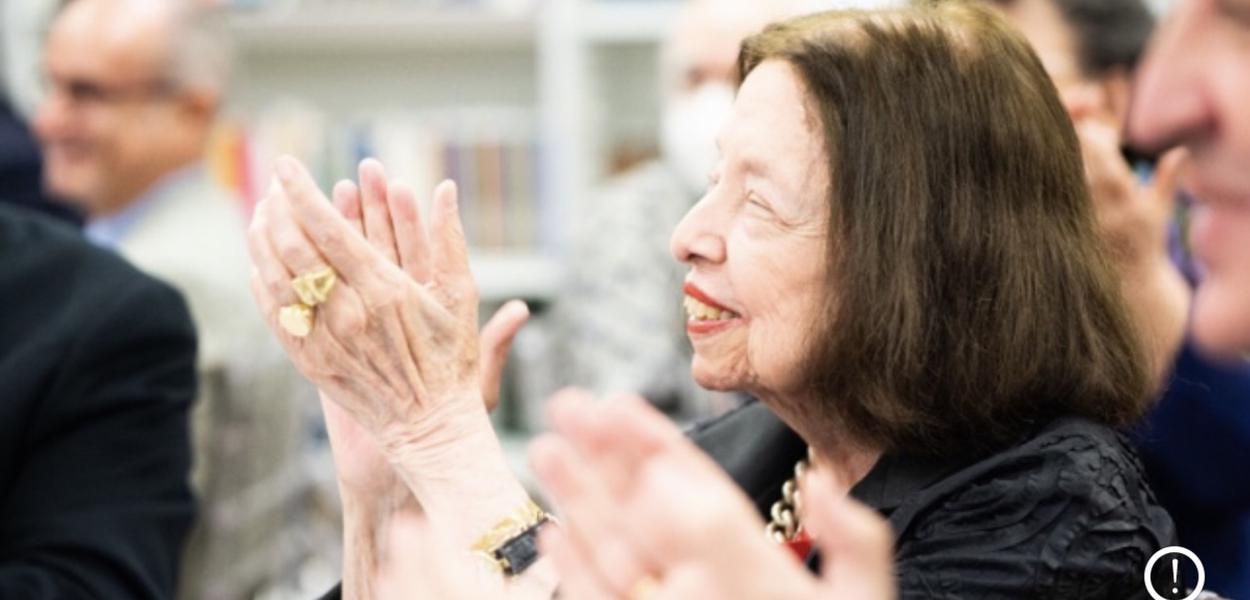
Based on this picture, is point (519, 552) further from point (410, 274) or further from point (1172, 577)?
point (1172, 577)

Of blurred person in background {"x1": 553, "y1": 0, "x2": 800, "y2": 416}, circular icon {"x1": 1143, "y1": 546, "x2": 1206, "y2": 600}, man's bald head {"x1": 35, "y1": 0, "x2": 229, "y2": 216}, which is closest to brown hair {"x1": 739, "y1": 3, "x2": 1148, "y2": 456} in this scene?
circular icon {"x1": 1143, "y1": 546, "x2": 1206, "y2": 600}

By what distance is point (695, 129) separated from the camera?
291 cm

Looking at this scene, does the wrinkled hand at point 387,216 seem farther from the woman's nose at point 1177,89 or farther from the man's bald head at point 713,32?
the man's bald head at point 713,32

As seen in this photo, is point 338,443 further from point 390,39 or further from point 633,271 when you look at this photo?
point 390,39

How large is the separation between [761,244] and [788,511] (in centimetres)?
24

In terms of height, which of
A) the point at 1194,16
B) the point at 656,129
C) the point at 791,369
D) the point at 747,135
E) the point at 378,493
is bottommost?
the point at 656,129

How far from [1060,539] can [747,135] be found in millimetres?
389

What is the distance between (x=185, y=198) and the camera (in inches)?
109

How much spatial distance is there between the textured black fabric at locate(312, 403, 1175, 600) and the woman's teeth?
18 cm

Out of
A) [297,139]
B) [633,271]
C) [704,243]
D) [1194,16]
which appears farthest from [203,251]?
[1194,16]

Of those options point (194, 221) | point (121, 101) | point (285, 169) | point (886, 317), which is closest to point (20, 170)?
point (194, 221)

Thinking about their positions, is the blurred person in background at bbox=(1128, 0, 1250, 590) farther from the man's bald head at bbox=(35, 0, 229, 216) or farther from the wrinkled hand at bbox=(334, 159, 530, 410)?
the man's bald head at bbox=(35, 0, 229, 216)

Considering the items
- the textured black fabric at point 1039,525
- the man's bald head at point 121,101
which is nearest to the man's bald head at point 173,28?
the man's bald head at point 121,101

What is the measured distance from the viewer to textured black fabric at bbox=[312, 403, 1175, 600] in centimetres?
111
